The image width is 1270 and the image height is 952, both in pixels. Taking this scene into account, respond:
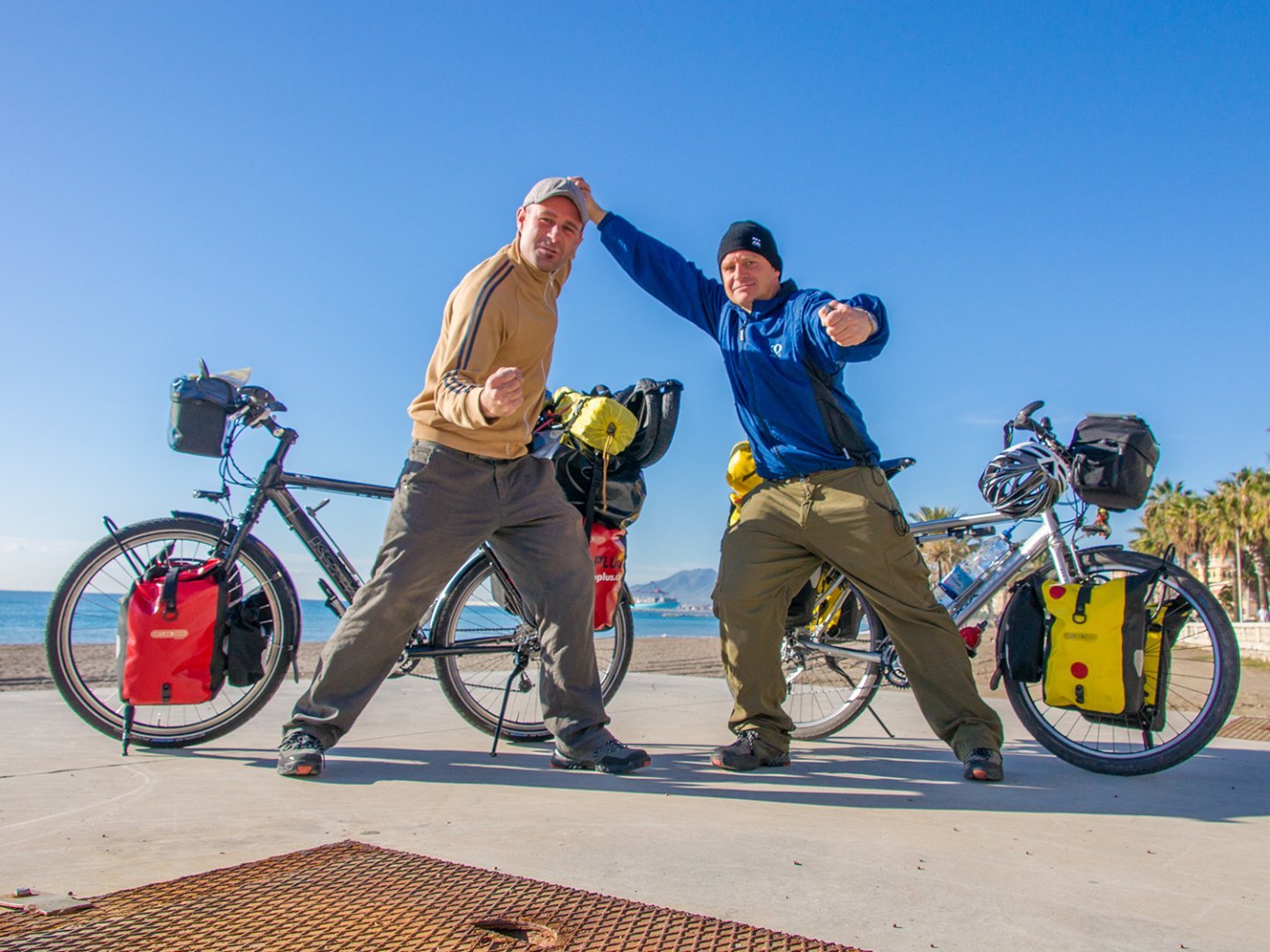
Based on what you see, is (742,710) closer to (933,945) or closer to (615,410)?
(615,410)

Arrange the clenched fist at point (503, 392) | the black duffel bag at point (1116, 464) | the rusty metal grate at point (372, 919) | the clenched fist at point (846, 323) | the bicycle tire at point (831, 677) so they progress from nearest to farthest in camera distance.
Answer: the rusty metal grate at point (372, 919), the clenched fist at point (503, 392), the clenched fist at point (846, 323), the black duffel bag at point (1116, 464), the bicycle tire at point (831, 677)

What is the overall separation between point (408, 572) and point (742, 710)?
51.3 inches

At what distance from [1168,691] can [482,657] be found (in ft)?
8.36

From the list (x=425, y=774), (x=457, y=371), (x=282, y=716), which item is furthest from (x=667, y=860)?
(x=282, y=716)

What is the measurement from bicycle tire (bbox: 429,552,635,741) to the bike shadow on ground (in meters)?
0.17

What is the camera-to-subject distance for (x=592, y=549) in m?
3.84

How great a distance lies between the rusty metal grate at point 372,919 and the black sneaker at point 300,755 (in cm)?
107

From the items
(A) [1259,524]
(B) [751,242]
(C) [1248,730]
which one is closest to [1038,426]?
(B) [751,242]

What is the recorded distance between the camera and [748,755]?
11.3 feet

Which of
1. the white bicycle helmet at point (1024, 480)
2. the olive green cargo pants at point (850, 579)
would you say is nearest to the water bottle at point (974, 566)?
the white bicycle helmet at point (1024, 480)

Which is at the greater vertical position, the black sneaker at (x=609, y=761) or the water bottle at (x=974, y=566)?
the water bottle at (x=974, y=566)

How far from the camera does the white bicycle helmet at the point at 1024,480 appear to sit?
3.67m

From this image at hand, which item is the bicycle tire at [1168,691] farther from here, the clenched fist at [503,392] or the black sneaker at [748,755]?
the clenched fist at [503,392]

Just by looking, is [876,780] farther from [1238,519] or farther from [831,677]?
[1238,519]
